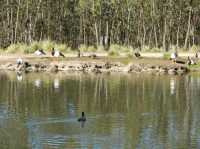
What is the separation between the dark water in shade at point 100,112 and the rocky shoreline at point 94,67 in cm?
682

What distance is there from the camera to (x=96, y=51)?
287ft

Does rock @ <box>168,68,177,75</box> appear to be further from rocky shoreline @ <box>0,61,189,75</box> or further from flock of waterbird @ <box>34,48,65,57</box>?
flock of waterbird @ <box>34,48,65,57</box>

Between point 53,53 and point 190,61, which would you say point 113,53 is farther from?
point 190,61

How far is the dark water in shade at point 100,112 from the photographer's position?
102ft

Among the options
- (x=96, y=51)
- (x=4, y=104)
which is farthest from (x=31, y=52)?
(x=4, y=104)

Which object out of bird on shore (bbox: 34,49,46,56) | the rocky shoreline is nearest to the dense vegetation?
bird on shore (bbox: 34,49,46,56)

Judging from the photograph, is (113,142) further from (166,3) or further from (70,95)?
(166,3)

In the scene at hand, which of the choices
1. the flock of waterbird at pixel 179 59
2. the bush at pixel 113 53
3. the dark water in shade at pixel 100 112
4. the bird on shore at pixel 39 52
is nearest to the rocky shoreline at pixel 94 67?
the flock of waterbird at pixel 179 59

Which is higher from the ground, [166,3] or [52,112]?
[166,3]

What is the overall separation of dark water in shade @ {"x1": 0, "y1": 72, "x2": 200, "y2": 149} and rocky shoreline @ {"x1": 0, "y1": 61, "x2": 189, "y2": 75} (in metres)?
6.82

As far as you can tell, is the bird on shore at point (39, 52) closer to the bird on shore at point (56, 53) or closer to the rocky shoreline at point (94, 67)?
the bird on shore at point (56, 53)

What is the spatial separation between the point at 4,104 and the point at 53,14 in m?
73.7

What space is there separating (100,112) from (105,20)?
237ft

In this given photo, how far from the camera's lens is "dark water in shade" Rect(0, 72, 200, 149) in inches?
1220
